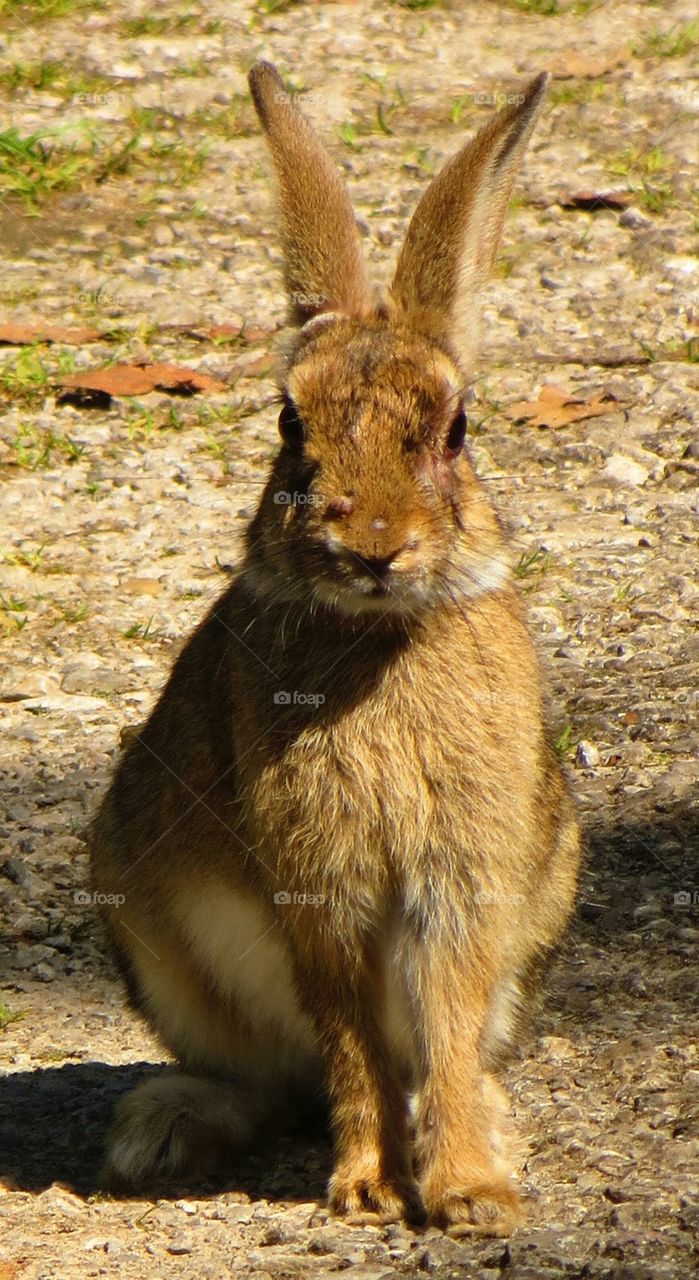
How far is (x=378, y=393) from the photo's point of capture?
3703 mm

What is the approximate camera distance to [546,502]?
24.0 feet

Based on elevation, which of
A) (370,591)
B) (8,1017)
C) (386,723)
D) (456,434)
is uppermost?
(456,434)

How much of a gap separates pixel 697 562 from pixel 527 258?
2.31m

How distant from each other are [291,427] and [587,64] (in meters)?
6.65

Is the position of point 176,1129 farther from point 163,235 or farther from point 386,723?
point 163,235

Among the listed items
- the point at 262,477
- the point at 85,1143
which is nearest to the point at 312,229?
the point at 85,1143

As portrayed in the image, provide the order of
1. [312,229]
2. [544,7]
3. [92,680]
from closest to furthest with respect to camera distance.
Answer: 1. [312,229]
2. [92,680]
3. [544,7]

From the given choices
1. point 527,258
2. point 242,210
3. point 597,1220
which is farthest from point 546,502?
point 597,1220

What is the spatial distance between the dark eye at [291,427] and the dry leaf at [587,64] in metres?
6.42

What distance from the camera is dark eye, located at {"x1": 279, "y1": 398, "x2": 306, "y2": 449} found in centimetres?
380

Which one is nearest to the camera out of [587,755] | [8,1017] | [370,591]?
[370,591]

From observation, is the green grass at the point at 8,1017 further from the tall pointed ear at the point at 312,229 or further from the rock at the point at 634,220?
the rock at the point at 634,220

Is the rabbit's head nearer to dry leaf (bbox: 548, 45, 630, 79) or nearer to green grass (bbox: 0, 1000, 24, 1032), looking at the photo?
green grass (bbox: 0, 1000, 24, 1032)

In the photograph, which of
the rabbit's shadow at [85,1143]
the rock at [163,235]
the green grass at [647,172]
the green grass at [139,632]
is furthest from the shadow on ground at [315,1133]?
the rock at [163,235]
